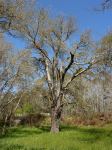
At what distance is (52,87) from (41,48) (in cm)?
320

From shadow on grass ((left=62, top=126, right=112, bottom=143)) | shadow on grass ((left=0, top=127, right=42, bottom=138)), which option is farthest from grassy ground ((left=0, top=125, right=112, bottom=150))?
shadow on grass ((left=0, top=127, right=42, bottom=138))

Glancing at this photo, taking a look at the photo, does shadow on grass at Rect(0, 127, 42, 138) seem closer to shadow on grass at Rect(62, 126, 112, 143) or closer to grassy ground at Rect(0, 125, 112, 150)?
grassy ground at Rect(0, 125, 112, 150)

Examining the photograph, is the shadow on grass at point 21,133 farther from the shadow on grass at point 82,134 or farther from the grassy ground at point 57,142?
the grassy ground at point 57,142

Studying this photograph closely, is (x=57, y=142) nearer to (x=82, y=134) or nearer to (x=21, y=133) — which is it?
(x=82, y=134)

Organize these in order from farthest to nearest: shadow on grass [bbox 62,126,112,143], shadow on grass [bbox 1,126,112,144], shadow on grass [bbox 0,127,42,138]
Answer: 1. shadow on grass [bbox 0,127,42,138]
2. shadow on grass [bbox 1,126,112,144]
3. shadow on grass [bbox 62,126,112,143]

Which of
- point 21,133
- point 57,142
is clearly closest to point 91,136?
point 57,142

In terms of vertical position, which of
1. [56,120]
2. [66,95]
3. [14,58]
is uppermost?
[14,58]

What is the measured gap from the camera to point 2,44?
31.8 metres

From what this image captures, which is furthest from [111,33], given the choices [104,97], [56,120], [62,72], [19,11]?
[104,97]

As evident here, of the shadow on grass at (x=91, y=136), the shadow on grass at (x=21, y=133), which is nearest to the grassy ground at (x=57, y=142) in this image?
the shadow on grass at (x=91, y=136)

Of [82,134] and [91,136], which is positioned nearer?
[91,136]

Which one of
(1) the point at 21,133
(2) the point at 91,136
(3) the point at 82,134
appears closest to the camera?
(2) the point at 91,136

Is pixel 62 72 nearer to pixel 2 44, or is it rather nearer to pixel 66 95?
pixel 66 95

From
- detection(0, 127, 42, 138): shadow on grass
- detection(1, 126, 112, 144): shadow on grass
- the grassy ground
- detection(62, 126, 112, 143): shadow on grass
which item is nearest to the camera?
the grassy ground
